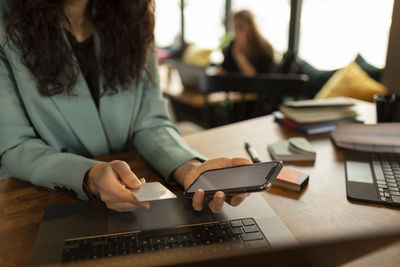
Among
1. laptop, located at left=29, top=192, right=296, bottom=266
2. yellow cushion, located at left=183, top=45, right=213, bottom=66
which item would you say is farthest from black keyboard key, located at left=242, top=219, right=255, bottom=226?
yellow cushion, located at left=183, top=45, right=213, bottom=66

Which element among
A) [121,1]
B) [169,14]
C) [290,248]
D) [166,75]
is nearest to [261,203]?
[290,248]

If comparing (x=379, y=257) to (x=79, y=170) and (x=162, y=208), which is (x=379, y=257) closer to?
(x=162, y=208)

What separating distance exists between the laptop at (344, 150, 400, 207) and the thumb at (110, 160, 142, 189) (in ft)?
1.54

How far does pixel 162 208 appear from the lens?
2.28ft

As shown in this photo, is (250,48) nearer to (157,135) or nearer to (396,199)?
(157,135)

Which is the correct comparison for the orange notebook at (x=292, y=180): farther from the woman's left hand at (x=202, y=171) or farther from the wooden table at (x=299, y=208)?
the woman's left hand at (x=202, y=171)

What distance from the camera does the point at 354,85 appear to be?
2.59 meters

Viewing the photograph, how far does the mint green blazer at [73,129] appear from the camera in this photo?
2.61ft

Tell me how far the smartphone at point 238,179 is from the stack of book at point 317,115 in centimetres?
57

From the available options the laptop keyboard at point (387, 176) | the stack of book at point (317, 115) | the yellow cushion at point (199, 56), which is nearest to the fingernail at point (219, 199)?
the laptop keyboard at point (387, 176)

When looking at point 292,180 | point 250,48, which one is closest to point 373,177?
point 292,180

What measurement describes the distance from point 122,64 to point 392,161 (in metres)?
0.81

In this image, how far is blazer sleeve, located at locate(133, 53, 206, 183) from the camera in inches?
33.8

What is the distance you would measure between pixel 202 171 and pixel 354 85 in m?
2.22
